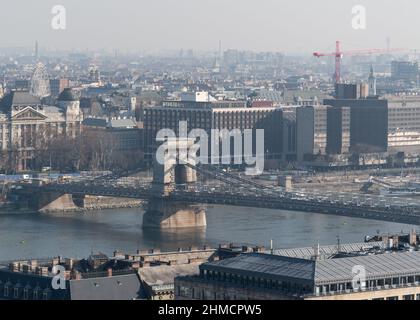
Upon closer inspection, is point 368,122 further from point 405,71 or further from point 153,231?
point 405,71

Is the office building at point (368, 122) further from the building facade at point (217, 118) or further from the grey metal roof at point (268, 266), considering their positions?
the grey metal roof at point (268, 266)

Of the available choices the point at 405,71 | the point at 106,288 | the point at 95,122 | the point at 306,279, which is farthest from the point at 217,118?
the point at 405,71

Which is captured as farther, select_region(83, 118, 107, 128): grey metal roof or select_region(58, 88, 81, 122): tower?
select_region(83, 118, 107, 128): grey metal roof

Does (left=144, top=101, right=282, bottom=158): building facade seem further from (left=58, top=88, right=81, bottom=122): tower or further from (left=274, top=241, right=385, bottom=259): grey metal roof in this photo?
(left=274, top=241, right=385, bottom=259): grey metal roof

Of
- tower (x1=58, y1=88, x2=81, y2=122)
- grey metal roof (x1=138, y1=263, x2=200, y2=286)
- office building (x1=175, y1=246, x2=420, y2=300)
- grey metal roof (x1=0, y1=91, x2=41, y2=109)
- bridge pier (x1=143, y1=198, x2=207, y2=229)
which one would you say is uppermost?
office building (x1=175, y1=246, x2=420, y2=300)

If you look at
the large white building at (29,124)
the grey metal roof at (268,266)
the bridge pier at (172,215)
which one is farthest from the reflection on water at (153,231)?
the grey metal roof at (268,266)

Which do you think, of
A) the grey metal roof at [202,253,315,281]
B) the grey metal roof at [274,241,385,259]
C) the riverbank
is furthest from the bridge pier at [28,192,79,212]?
the grey metal roof at [202,253,315,281]
